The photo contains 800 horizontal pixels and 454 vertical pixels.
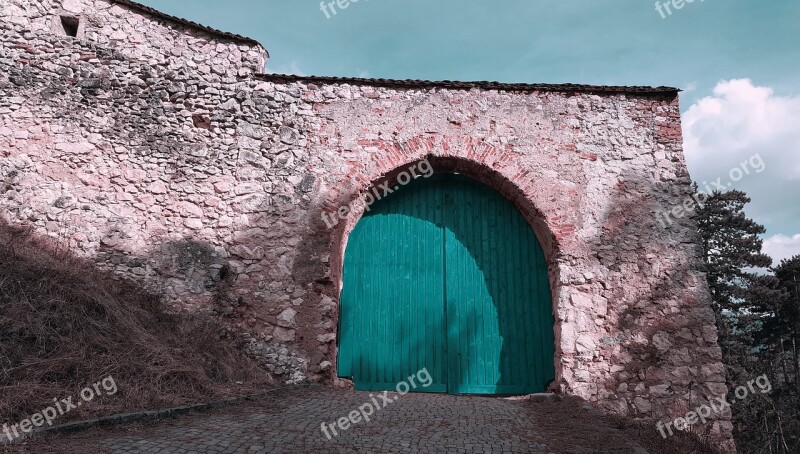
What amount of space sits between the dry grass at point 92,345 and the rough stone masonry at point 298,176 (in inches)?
15.4

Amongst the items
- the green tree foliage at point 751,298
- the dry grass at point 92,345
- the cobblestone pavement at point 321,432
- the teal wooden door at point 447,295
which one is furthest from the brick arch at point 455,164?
the green tree foliage at point 751,298

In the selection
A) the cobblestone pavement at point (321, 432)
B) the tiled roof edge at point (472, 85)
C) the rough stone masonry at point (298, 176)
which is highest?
the tiled roof edge at point (472, 85)

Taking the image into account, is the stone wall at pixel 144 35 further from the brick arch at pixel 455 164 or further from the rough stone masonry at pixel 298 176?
the brick arch at pixel 455 164

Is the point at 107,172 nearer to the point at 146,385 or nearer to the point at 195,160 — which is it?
the point at 195,160

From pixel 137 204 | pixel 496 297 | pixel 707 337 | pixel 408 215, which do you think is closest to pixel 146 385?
pixel 137 204

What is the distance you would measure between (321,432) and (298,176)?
140 inches

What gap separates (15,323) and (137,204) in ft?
7.86

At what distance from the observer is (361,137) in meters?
6.44

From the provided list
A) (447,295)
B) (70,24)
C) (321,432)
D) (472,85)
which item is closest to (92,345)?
(321,432)

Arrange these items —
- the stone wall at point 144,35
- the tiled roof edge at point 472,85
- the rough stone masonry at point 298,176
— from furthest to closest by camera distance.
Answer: the tiled roof edge at point 472,85
the stone wall at point 144,35
the rough stone masonry at point 298,176

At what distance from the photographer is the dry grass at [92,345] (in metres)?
3.68

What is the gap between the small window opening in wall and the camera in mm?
6473

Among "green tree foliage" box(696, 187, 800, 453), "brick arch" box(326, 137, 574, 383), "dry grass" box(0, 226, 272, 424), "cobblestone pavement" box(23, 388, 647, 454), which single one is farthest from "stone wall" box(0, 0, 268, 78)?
"green tree foliage" box(696, 187, 800, 453)

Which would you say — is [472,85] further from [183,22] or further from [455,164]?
[183,22]
